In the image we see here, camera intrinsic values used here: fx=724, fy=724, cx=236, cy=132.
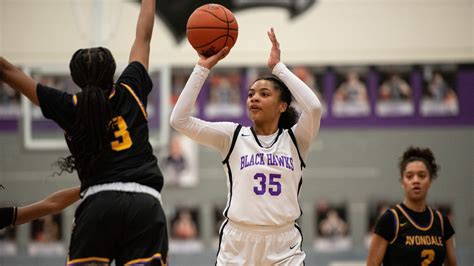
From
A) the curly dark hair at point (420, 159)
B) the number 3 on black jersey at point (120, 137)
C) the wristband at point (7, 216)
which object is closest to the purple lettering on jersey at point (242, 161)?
the number 3 on black jersey at point (120, 137)

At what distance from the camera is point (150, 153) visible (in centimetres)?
351

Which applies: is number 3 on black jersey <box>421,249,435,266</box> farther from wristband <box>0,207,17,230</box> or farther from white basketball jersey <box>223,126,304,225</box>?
wristband <box>0,207,17,230</box>

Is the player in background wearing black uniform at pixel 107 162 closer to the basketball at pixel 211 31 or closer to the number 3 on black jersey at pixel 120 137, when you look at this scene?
the number 3 on black jersey at pixel 120 137

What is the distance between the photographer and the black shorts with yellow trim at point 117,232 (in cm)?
327

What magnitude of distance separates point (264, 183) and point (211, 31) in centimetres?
98

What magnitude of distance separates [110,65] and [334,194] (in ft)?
20.7

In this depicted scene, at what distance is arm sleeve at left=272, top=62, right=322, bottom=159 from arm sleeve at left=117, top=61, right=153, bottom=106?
974mm

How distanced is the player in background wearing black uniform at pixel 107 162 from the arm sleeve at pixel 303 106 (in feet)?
3.60

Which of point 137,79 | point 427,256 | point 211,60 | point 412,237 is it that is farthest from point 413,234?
point 137,79

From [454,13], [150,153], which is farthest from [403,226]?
[454,13]

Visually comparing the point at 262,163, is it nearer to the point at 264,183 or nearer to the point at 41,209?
the point at 264,183

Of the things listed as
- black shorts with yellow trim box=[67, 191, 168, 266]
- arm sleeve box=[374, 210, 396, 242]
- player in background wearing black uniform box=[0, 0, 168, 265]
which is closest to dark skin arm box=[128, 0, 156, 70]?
player in background wearing black uniform box=[0, 0, 168, 265]

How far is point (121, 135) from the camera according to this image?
3414 millimetres

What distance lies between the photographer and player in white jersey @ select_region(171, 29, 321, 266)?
4.18 meters
